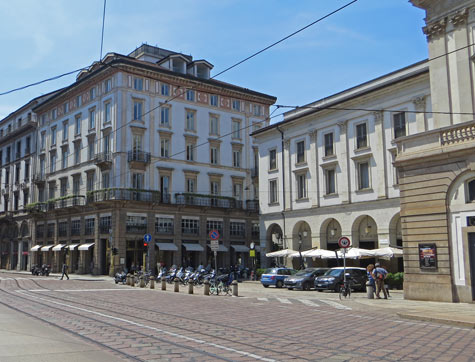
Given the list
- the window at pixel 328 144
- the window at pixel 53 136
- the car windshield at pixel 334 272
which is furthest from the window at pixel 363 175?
the window at pixel 53 136

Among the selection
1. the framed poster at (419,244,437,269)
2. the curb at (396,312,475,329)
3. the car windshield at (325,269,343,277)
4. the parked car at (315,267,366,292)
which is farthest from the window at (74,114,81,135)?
the curb at (396,312,475,329)

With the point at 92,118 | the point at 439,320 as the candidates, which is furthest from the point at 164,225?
the point at 439,320

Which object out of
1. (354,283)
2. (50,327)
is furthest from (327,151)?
(50,327)

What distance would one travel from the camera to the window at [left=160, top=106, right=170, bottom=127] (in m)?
51.8

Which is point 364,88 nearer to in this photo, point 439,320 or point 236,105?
point 236,105

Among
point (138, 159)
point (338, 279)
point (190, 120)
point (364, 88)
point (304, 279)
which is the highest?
point (190, 120)

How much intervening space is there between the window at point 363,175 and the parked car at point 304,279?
826cm

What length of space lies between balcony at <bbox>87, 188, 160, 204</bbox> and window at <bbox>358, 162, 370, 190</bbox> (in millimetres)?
20118

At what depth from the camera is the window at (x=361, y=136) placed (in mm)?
37188

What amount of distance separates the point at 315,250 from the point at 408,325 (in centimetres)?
2390

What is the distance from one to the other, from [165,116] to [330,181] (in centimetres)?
1989

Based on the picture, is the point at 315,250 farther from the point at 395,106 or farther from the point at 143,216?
the point at 143,216

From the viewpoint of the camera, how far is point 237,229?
182ft

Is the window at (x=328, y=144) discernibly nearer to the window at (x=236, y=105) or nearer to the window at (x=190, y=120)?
the window at (x=190, y=120)
